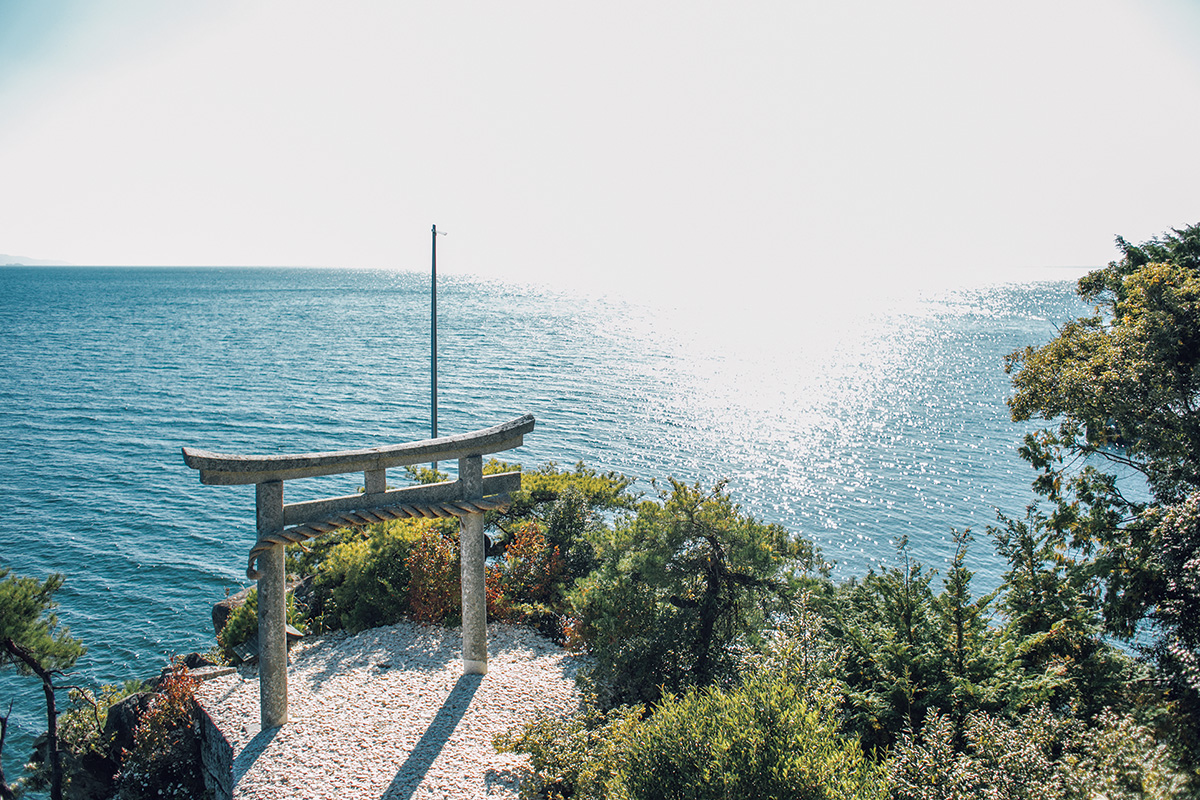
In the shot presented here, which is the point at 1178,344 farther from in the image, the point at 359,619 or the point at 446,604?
the point at 359,619

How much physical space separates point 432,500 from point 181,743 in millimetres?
6374

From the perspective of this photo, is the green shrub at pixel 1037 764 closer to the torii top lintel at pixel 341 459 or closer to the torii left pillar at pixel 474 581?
the torii left pillar at pixel 474 581

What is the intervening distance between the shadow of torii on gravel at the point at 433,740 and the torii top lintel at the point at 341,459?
4.37 m

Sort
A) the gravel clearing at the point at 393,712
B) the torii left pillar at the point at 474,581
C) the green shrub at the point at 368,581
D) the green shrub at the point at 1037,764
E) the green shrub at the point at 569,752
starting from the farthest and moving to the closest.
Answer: the green shrub at the point at 368,581 → the torii left pillar at the point at 474,581 → the gravel clearing at the point at 393,712 → the green shrub at the point at 569,752 → the green shrub at the point at 1037,764

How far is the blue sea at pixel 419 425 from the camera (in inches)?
1121

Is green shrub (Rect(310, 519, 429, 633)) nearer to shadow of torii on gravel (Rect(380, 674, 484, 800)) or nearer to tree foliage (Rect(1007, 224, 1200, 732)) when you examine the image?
shadow of torii on gravel (Rect(380, 674, 484, 800))

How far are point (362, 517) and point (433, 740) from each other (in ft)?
12.6

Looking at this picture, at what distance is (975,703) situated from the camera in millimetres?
9664

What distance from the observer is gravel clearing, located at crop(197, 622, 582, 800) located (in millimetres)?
10469

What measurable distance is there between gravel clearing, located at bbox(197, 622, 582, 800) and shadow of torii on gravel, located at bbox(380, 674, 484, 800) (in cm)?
2

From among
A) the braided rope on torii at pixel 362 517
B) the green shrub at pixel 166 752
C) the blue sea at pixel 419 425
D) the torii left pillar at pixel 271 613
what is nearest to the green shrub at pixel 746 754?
the braided rope on torii at pixel 362 517

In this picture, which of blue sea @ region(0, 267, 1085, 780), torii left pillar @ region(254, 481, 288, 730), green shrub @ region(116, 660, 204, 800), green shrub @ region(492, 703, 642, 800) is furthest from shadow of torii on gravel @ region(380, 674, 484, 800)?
blue sea @ region(0, 267, 1085, 780)

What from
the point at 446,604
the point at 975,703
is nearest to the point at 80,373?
the point at 446,604

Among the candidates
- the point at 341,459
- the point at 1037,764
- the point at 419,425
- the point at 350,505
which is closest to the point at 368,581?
the point at 350,505
